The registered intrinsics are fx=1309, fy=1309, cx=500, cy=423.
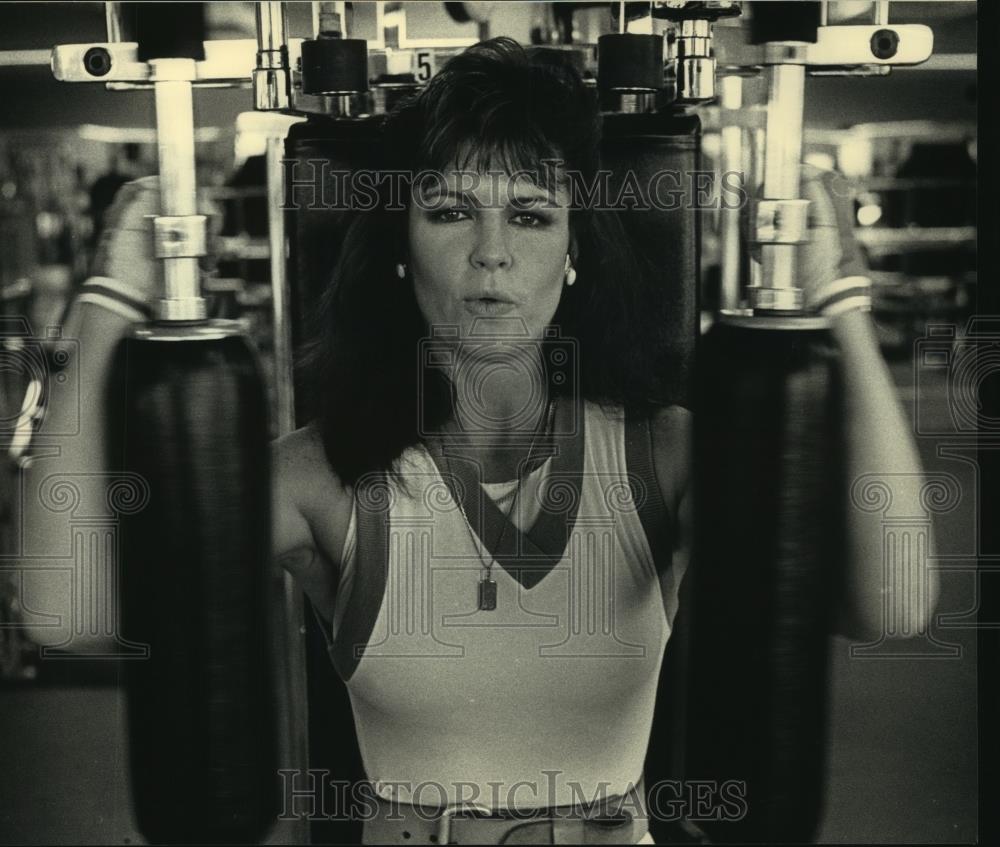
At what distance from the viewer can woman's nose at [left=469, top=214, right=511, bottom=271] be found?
4.50 feet

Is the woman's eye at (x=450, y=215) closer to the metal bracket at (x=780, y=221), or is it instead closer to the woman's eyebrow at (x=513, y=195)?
the woman's eyebrow at (x=513, y=195)

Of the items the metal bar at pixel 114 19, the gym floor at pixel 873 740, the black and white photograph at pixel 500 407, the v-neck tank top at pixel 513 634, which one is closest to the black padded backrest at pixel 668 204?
the black and white photograph at pixel 500 407

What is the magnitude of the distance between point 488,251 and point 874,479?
494 mm

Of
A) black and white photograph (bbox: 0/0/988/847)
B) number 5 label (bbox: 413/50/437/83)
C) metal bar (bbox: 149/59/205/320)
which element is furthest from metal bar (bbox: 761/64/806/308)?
metal bar (bbox: 149/59/205/320)

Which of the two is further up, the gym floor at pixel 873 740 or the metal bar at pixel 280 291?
the metal bar at pixel 280 291

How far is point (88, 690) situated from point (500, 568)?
49 centimetres

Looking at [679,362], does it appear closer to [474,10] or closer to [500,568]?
[500,568]

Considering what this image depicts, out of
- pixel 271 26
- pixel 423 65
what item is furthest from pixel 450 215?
pixel 271 26

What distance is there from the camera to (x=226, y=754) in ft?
4.80

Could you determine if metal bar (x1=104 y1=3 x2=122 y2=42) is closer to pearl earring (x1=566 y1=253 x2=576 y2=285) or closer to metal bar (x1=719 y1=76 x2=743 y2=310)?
pearl earring (x1=566 y1=253 x2=576 y2=285)

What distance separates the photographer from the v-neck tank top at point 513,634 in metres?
1.43

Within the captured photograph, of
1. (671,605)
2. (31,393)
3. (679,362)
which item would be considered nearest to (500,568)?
(671,605)

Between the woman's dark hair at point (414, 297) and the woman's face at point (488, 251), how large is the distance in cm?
1

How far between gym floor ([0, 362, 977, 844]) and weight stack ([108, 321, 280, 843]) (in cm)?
5
